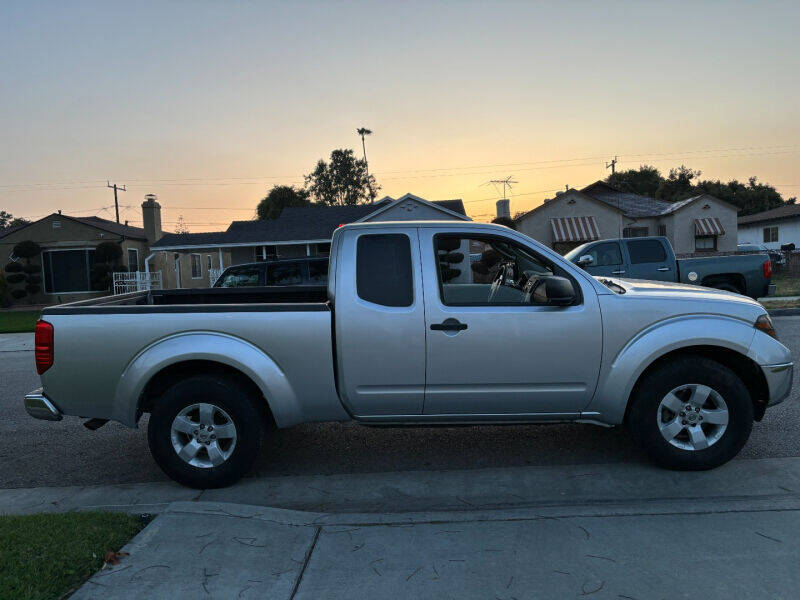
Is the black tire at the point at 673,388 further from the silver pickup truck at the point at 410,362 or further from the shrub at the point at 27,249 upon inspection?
the shrub at the point at 27,249

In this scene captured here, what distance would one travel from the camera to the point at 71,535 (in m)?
3.73

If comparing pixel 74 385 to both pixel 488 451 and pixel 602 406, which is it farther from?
pixel 602 406

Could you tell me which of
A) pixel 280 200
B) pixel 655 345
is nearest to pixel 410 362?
pixel 655 345

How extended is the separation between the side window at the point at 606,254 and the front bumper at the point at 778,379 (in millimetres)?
8884

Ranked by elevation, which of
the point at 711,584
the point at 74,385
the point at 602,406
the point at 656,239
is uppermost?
the point at 656,239

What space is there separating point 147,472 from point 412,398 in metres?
2.42

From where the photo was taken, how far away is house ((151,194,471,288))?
2809cm

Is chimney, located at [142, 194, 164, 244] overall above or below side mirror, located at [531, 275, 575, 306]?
above

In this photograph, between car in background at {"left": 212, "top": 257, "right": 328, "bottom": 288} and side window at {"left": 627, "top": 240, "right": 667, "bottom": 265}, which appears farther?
side window at {"left": 627, "top": 240, "right": 667, "bottom": 265}

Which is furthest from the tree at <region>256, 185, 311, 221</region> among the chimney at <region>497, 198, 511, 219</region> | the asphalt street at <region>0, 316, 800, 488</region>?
the asphalt street at <region>0, 316, 800, 488</region>

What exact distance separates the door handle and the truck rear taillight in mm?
2790

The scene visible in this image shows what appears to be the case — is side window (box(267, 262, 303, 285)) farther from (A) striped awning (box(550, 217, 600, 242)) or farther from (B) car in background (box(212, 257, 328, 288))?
(A) striped awning (box(550, 217, 600, 242))

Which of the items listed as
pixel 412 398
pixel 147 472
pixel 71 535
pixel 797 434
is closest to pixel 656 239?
pixel 797 434

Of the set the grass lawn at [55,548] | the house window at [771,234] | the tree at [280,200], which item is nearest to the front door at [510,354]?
the grass lawn at [55,548]
